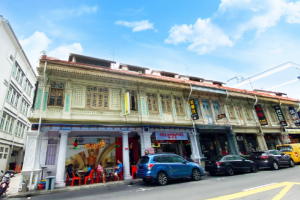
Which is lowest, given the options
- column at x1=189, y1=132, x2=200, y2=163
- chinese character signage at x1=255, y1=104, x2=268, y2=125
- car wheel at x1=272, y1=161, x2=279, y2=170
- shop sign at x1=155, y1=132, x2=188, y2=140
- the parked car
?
car wheel at x1=272, y1=161, x2=279, y2=170

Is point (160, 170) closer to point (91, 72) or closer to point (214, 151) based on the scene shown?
point (91, 72)

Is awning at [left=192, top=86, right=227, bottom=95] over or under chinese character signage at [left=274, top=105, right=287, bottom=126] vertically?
over

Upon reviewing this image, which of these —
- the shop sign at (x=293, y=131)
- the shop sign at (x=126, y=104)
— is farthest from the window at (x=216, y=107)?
the shop sign at (x=293, y=131)

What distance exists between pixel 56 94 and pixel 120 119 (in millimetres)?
4938

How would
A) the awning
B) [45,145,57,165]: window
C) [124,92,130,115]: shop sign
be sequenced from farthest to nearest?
the awning < [124,92,130,115]: shop sign < [45,145,57,165]: window

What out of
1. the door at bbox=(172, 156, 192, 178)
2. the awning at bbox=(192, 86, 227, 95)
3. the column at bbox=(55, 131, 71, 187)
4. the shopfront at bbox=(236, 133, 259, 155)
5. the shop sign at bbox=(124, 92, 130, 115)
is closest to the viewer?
the column at bbox=(55, 131, 71, 187)

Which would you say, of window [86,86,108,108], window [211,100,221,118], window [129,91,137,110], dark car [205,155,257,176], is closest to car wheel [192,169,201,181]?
dark car [205,155,257,176]

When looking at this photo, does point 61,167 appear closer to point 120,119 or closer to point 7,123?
point 120,119

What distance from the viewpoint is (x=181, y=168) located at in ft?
33.6

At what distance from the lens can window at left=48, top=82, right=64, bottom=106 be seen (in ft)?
38.4

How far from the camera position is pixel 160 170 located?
31.1 ft

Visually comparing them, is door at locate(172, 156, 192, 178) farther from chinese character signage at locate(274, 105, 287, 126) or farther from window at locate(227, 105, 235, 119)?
chinese character signage at locate(274, 105, 287, 126)

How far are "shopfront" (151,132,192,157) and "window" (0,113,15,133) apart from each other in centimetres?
1815

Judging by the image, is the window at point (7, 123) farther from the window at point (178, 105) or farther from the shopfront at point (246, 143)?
the shopfront at point (246, 143)
